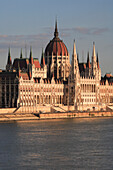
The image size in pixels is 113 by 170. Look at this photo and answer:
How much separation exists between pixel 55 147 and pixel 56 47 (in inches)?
4376

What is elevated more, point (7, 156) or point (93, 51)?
point (93, 51)

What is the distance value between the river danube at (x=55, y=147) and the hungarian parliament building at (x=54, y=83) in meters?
39.1

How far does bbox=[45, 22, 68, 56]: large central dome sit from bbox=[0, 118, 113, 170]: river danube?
7532 centimetres

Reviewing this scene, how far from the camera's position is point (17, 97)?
160 meters

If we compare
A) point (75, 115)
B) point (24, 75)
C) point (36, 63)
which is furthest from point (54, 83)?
point (75, 115)

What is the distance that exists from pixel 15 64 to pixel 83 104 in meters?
23.2

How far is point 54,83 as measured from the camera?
176625 mm

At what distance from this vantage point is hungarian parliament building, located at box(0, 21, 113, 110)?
162m

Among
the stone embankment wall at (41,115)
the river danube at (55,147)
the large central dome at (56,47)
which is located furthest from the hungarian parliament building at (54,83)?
the river danube at (55,147)

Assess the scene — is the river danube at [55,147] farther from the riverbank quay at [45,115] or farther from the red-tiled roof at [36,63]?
the red-tiled roof at [36,63]

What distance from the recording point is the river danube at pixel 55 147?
2881 inches

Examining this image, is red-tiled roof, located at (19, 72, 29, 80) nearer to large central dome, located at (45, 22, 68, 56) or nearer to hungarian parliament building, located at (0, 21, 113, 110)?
hungarian parliament building, located at (0, 21, 113, 110)

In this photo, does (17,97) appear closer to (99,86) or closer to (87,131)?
(99,86)

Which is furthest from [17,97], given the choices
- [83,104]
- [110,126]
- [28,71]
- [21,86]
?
[110,126]
